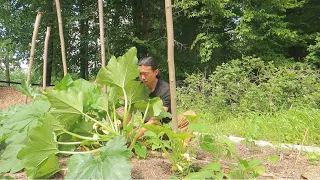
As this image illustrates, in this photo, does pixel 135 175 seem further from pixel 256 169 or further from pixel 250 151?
pixel 250 151

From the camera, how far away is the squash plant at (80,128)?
4.67 ft

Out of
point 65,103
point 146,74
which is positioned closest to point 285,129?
point 146,74

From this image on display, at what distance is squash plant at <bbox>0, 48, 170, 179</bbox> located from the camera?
4.67ft

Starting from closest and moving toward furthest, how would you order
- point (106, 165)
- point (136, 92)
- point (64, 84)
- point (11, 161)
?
point (106, 165) < point (11, 161) < point (136, 92) < point (64, 84)

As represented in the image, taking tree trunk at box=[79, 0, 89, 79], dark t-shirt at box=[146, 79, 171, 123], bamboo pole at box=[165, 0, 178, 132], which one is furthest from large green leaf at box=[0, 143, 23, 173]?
tree trunk at box=[79, 0, 89, 79]

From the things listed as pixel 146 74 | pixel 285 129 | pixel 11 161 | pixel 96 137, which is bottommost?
pixel 285 129

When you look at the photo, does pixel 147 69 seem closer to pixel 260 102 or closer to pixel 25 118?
pixel 25 118

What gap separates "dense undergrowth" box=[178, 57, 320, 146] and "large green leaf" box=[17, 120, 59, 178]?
2216 millimetres

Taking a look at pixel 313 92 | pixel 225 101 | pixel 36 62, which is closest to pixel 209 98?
pixel 225 101

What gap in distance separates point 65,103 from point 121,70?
365mm

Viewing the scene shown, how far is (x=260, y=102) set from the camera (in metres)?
4.91

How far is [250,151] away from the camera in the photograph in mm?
2520

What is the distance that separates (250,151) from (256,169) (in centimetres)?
97

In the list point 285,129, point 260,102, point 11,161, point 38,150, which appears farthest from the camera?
point 260,102
